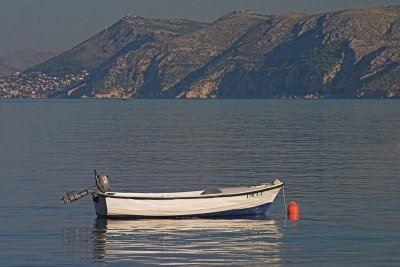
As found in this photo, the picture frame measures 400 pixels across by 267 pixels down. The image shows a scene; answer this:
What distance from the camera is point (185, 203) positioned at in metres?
53.8

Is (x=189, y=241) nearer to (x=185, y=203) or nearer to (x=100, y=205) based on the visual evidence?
(x=185, y=203)

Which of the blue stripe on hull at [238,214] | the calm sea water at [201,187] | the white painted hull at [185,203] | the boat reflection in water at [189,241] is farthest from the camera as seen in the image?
the blue stripe on hull at [238,214]

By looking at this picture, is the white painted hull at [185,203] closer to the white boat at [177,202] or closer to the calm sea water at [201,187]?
the white boat at [177,202]

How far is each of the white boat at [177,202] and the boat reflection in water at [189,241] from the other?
0.47m

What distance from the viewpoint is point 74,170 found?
82.9m

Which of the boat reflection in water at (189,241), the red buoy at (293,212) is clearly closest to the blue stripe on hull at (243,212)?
the boat reflection in water at (189,241)

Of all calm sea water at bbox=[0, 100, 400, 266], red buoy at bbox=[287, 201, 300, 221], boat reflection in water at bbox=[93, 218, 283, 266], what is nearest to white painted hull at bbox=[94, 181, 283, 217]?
boat reflection in water at bbox=[93, 218, 283, 266]

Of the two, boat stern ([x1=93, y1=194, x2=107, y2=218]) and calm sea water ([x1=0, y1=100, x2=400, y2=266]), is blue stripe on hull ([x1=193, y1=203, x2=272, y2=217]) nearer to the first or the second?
calm sea water ([x1=0, y1=100, x2=400, y2=266])

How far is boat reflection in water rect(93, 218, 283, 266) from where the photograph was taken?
43125 millimetres

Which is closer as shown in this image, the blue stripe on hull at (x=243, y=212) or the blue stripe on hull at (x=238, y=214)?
the blue stripe on hull at (x=238, y=214)

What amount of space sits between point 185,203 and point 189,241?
20.6ft

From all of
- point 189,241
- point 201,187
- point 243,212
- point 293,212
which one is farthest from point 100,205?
point 201,187

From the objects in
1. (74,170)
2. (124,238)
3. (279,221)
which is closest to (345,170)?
(74,170)

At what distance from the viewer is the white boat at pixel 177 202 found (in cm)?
5350
